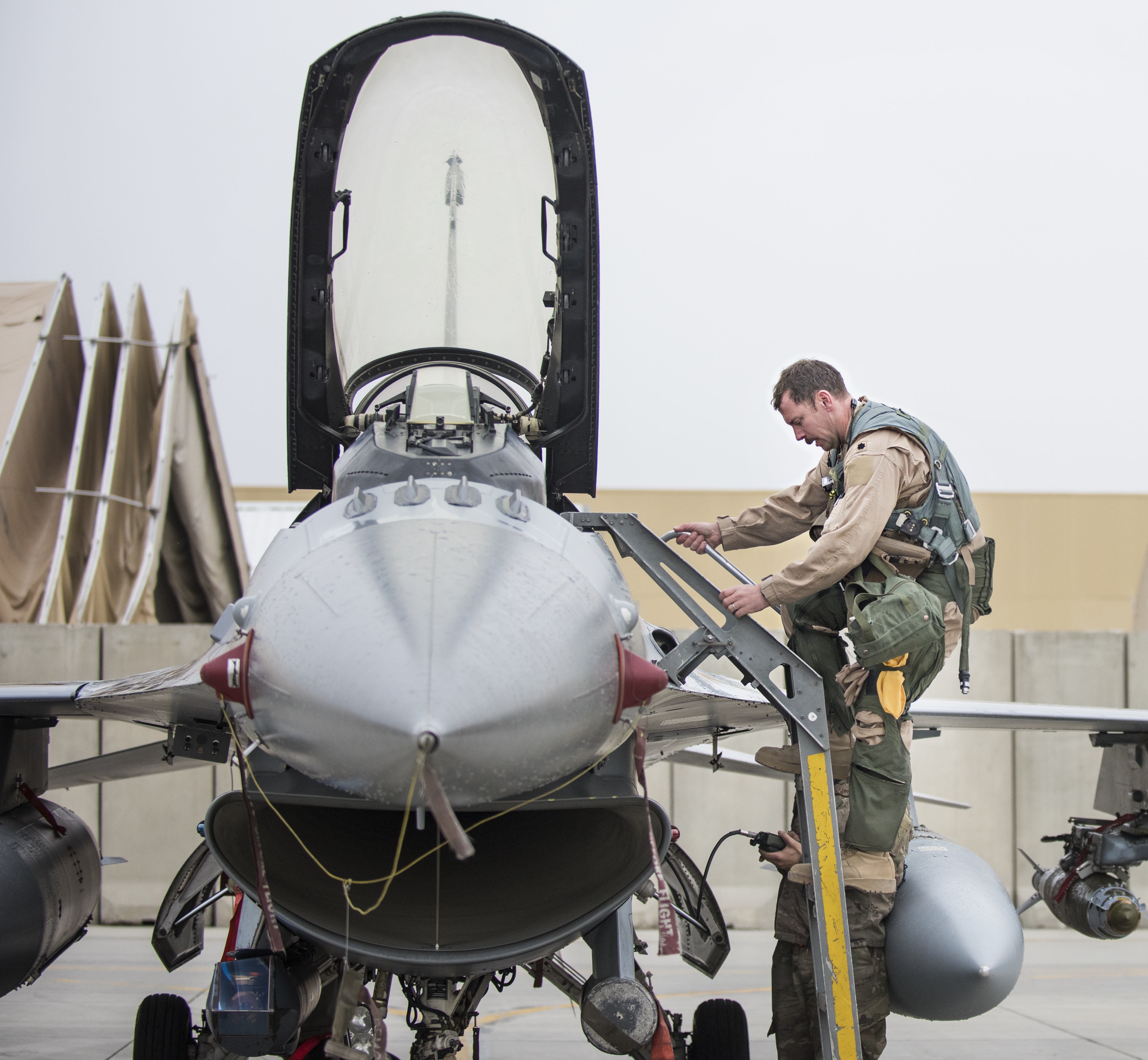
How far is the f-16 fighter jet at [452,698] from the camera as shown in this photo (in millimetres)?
2141

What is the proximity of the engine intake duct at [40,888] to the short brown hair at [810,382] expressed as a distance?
3310mm

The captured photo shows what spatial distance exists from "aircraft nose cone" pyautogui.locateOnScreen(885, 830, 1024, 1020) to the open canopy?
1770 millimetres

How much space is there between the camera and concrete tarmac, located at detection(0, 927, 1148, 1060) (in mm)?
5688

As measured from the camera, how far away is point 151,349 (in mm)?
13633

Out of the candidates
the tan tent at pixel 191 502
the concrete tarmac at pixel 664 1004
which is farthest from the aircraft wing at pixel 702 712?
the tan tent at pixel 191 502

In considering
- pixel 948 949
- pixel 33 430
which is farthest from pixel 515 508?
pixel 33 430

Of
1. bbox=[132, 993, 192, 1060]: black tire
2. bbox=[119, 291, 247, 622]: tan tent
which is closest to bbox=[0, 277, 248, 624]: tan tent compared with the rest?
bbox=[119, 291, 247, 622]: tan tent

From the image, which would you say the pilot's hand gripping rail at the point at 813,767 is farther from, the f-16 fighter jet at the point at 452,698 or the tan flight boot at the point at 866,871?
the tan flight boot at the point at 866,871

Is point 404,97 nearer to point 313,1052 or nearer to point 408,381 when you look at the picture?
point 408,381

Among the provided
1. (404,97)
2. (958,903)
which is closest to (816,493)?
(958,903)

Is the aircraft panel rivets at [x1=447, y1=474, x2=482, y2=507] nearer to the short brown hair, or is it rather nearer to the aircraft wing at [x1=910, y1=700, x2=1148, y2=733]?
the short brown hair

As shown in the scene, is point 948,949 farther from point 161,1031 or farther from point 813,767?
point 161,1031

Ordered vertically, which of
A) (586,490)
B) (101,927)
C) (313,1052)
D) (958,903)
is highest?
(586,490)

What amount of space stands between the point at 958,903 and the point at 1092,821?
172 centimetres
